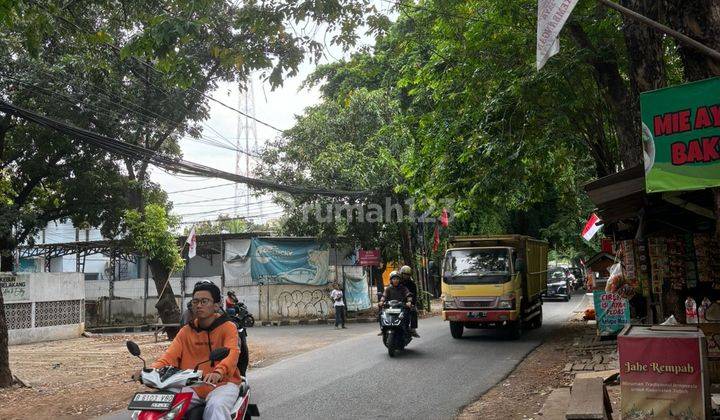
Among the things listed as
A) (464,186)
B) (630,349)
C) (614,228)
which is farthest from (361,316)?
(630,349)

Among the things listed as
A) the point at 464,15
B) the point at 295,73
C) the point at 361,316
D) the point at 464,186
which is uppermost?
the point at 464,15

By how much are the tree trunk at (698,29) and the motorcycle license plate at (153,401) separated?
500 centimetres

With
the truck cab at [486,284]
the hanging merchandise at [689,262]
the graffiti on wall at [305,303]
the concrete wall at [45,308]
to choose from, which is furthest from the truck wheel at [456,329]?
the concrete wall at [45,308]

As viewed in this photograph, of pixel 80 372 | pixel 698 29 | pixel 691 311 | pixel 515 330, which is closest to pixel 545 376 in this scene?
pixel 691 311

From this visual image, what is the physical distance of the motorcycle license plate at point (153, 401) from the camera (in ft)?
13.4

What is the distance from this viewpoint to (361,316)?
25734mm

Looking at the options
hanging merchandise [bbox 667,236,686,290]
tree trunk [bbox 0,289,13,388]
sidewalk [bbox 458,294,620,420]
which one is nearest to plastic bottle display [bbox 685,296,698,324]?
hanging merchandise [bbox 667,236,686,290]

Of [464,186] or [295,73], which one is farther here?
[464,186]

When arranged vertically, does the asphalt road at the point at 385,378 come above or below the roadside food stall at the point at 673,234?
below

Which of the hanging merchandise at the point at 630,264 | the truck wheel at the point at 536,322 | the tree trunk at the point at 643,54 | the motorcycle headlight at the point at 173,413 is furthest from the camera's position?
the truck wheel at the point at 536,322

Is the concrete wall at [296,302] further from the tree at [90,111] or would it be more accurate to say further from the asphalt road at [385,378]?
the asphalt road at [385,378]

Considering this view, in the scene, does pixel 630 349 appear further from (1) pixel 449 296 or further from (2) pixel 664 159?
(1) pixel 449 296

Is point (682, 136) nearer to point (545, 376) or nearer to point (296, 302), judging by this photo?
point (545, 376)

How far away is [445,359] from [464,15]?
6595 mm
